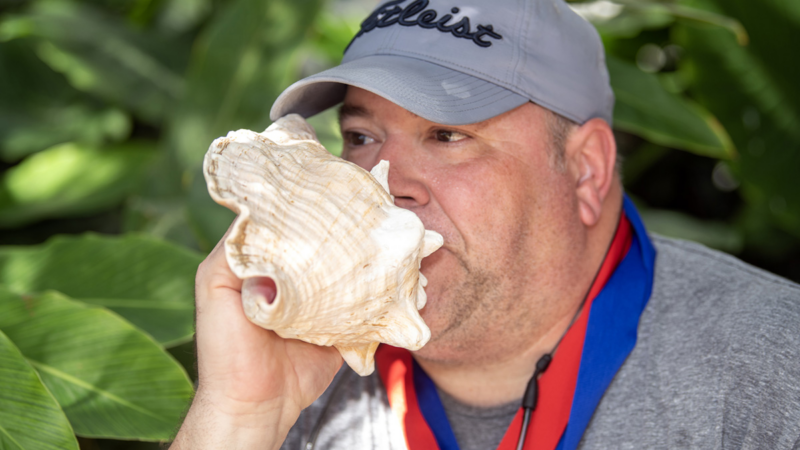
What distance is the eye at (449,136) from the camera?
1099 mm

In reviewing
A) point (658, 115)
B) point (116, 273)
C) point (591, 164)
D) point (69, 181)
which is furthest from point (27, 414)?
point (658, 115)

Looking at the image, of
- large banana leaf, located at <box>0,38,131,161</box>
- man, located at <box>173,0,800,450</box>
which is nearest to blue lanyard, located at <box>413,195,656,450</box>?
man, located at <box>173,0,800,450</box>

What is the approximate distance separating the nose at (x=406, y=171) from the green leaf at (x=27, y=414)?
2.04 feet

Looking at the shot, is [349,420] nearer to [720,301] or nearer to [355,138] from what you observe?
[355,138]

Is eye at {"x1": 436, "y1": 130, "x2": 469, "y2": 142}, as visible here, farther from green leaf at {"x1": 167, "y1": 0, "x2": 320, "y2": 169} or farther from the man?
green leaf at {"x1": 167, "y1": 0, "x2": 320, "y2": 169}

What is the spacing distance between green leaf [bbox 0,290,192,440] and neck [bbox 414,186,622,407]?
48 centimetres

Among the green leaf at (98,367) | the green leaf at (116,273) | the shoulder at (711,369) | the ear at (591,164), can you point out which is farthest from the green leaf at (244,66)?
the shoulder at (711,369)

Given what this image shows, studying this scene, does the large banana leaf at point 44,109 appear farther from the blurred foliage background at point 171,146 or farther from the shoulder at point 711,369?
the shoulder at point 711,369

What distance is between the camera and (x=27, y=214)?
213 cm

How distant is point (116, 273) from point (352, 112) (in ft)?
2.35

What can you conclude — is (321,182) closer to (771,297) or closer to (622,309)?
(622,309)

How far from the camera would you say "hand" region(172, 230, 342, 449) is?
0.88 m

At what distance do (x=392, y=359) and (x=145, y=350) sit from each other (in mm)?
467

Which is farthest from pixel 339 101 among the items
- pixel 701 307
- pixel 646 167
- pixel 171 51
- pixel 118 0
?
pixel 118 0
